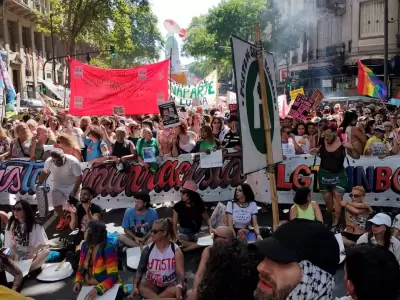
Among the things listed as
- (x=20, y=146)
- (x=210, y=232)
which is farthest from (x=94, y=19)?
(x=210, y=232)

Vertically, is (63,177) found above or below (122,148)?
below

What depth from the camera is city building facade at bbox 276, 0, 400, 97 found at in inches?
1318

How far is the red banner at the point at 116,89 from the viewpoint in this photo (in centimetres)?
1122

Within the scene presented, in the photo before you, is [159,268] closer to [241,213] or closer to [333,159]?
[241,213]

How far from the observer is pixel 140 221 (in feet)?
20.5

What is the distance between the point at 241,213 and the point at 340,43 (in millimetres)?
36455

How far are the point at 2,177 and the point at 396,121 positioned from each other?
9.66 metres

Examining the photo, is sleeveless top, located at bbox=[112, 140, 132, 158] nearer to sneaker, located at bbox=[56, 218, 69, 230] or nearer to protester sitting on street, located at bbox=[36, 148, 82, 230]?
protester sitting on street, located at bbox=[36, 148, 82, 230]

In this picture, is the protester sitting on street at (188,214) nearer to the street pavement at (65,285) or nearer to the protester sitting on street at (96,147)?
the street pavement at (65,285)

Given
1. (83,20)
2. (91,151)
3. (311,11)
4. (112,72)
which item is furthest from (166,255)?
(311,11)

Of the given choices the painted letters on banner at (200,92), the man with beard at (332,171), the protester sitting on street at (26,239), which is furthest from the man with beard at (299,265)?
the painted letters on banner at (200,92)

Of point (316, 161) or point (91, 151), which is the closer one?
point (316, 161)

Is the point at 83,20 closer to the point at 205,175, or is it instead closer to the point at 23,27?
the point at 23,27

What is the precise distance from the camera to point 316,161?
8219 mm
